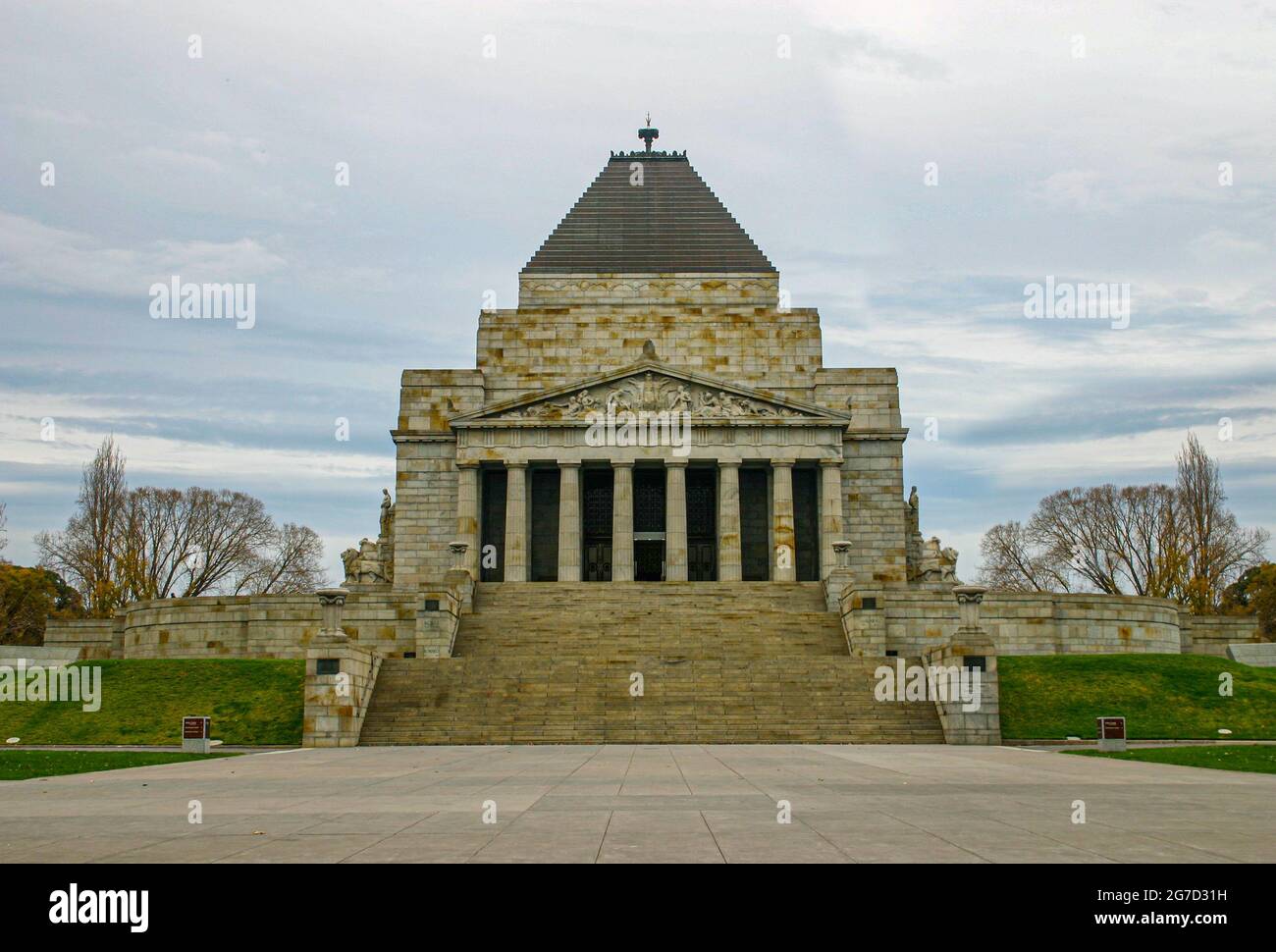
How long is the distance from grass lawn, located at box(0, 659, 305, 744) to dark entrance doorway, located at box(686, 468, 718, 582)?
27.2 m

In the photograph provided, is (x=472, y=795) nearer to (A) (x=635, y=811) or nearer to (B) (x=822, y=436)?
(A) (x=635, y=811)

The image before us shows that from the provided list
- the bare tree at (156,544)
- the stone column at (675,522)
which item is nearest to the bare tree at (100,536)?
the bare tree at (156,544)

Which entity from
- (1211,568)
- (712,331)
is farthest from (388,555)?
(1211,568)

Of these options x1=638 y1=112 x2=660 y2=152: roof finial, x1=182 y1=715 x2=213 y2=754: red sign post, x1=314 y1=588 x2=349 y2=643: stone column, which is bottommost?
x1=182 y1=715 x2=213 y2=754: red sign post

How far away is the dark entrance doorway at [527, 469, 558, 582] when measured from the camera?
6003cm

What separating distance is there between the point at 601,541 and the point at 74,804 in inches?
1817

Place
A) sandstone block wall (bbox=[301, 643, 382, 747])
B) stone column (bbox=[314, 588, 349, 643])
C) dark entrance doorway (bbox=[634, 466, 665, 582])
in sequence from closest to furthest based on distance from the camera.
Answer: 1. sandstone block wall (bbox=[301, 643, 382, 747])
2. stone column (bbox=[314, 588, 349, 643])
3. dark entrance doorway (bbox=[634, 466, 665, 582])

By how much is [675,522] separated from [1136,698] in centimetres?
2595

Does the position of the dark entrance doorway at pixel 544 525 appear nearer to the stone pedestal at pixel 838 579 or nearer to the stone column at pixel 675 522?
the stone column at pixel 675 522

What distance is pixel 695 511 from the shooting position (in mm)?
61469

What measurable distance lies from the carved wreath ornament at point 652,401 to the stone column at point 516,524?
2976 mm

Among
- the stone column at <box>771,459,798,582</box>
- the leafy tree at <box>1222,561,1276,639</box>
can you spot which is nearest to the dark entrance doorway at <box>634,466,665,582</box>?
the stone column at <box>771,459,798,582</box>

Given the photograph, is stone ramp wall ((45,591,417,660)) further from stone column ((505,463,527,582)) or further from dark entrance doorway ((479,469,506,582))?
dark entrance doorway ((479,469,506,582))

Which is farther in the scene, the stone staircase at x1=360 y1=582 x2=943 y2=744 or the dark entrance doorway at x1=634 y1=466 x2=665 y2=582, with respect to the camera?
the dark entrance doorway at x1=634 y1=466 x2=665 y2=582
